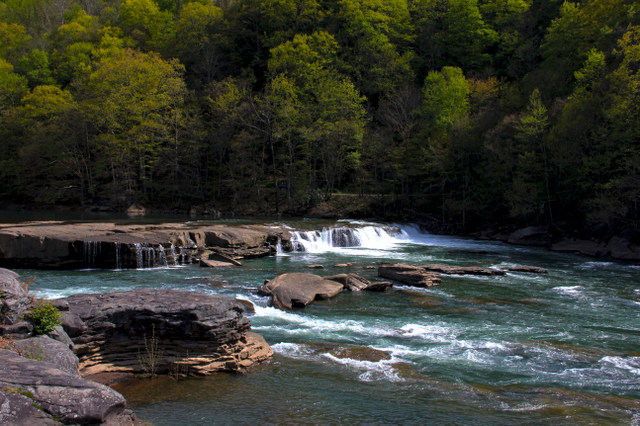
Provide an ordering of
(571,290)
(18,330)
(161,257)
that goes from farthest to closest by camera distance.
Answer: (161,257) < (571,290) < (18,330)

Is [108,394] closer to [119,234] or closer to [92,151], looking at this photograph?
[119,234]

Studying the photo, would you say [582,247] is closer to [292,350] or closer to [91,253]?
[292,350]

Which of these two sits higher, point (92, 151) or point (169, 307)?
point (92, 151)

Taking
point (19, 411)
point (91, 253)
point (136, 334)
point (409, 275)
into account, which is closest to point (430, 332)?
point (409, 275)

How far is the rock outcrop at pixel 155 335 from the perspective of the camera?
9.90 meters

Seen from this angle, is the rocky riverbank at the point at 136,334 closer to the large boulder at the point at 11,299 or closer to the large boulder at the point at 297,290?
the large boulder at the point at 11,299

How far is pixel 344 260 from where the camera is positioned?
26.1 m

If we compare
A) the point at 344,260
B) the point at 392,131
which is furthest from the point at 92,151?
the point at 344,260

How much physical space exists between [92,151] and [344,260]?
36.6 meters

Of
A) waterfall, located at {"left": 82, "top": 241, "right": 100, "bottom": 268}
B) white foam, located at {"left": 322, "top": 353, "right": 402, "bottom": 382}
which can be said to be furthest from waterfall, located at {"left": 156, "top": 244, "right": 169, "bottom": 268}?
white foam, located at {"left": 322, "top": 353, "right": 402, "bottom": 382}

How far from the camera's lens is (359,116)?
163ft

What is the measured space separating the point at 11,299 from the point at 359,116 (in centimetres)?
4316

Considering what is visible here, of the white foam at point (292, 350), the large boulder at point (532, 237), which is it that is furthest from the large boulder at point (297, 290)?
the large boulder at point (532, 237)

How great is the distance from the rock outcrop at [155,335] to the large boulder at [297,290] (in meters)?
4.84
